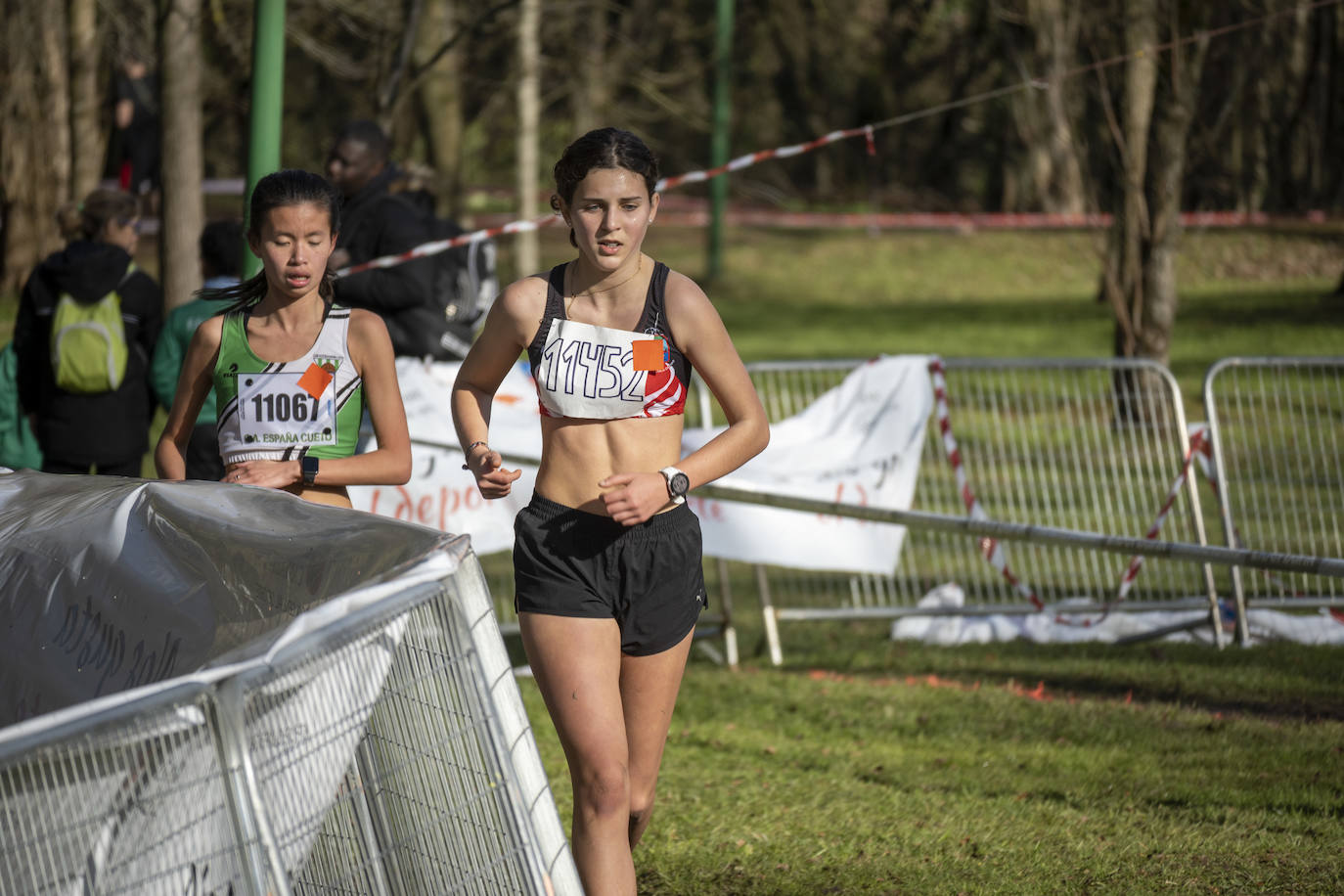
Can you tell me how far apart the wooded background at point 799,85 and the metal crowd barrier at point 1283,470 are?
6.19 ft

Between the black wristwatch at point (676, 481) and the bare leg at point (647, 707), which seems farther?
the bare leg at point (647, 707)

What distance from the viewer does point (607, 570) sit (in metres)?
3.45


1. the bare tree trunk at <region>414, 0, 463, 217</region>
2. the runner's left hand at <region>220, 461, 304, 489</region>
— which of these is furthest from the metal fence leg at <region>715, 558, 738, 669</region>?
the bare tree trunk at <region>414, 0, 463, 217</region>

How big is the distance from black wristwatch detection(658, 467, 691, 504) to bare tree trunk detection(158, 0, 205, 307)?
7.44 meters

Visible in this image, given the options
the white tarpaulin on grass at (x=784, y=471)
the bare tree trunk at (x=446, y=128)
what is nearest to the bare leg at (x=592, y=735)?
the white tarpaulin on grass at (x=784, y=471)

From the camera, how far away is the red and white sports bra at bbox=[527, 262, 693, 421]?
11.3 ft

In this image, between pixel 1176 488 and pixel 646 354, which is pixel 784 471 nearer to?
pixel 1176 488

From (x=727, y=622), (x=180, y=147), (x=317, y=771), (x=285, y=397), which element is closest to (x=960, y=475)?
(x=727, y=622)

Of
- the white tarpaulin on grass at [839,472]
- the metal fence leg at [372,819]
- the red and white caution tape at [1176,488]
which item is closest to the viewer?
the metal fence leg at [372,819]

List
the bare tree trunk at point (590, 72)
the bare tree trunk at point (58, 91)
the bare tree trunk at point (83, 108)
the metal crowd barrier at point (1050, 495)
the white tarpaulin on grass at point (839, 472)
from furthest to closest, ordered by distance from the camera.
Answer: the bare tree trunk at point (590, 72), the bare tree trunk at point (83, 108), the bare tree trunk at point (58, 91), the metal crowd barrier at point (1050, 495), the white tarpaulin on grass at point (839, 472)

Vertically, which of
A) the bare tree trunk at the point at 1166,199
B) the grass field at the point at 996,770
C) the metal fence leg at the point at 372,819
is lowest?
the grass field at the point at 996,770

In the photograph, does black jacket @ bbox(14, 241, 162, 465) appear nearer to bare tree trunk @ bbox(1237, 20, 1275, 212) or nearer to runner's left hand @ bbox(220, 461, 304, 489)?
runner's left hand @ bbox(220, 461, 304, 489)

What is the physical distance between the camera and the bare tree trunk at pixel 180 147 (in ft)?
33.6

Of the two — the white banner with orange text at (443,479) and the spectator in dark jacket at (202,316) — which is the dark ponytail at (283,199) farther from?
the white banner with orange text at (443,479)
